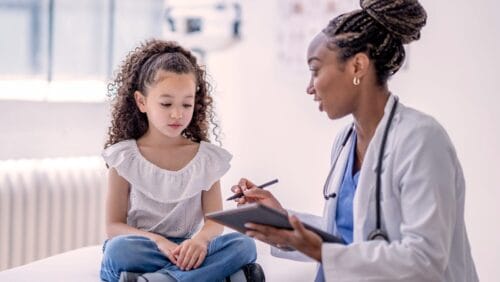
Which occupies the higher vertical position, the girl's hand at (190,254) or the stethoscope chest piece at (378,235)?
the stethoscope chest piece at (378,235)

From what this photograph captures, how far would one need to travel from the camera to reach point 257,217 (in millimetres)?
1586

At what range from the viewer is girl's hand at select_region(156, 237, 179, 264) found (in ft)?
6.63

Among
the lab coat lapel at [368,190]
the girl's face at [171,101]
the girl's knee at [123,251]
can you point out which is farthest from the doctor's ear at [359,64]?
the girl's knee at [123,251]

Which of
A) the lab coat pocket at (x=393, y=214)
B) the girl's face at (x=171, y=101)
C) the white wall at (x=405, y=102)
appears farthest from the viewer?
the white wall at (x=405, y=102)

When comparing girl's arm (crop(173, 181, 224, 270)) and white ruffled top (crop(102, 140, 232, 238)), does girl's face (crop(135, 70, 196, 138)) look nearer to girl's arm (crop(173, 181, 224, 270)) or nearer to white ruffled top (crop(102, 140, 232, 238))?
white ruffled top (crop(102, 140, 232, 238))

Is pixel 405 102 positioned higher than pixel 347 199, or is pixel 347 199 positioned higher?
pixel 405 102

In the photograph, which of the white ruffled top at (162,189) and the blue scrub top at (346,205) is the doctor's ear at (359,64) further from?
the white ruffled top at (162,189)

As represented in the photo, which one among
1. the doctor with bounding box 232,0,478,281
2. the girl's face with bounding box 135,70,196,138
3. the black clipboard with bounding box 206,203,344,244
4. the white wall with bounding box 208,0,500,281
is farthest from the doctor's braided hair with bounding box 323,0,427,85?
the white wall with bounding box 208,0,500,281

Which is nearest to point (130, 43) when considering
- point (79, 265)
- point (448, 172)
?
point (79, 265)

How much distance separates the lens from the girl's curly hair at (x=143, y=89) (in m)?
2.23

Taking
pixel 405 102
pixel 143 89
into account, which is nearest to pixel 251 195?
pixel 143 89

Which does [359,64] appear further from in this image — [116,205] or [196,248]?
[116,205]

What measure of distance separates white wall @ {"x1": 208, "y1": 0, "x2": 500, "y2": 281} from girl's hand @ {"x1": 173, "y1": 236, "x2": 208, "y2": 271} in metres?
0.45

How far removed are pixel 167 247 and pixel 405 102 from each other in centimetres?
123
